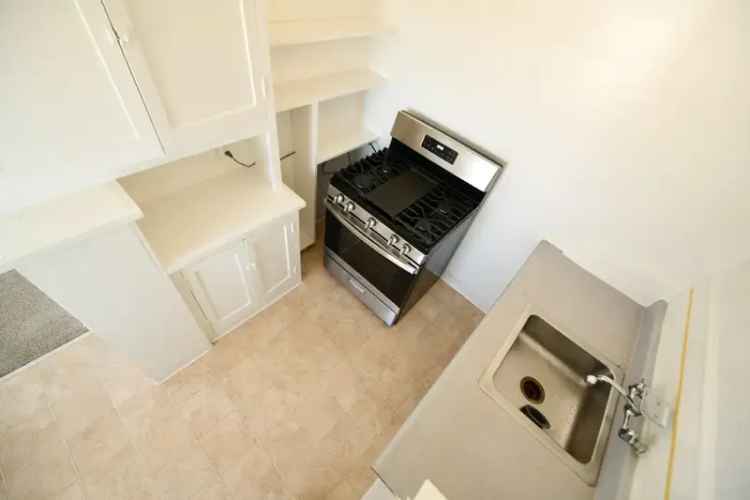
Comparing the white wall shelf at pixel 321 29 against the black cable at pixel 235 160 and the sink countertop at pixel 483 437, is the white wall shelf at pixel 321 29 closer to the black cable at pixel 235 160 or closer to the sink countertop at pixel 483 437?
the black cable at pixel 235 160

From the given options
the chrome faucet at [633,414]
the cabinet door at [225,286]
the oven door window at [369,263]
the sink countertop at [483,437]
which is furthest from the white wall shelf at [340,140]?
the chrome faucet at [633,414]

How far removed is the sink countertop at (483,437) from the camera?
832mm

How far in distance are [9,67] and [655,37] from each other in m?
1.76

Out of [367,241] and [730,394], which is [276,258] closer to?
[367,241]

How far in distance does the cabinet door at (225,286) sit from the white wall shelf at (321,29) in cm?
87

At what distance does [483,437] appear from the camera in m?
0.91

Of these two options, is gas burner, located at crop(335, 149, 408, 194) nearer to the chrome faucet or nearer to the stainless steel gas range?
the stainless steel gas range

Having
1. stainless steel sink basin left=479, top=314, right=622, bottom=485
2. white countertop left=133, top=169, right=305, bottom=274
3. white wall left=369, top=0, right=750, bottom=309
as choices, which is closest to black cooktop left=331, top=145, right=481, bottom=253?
white wall left=369, top=0, right=750, bottom=309

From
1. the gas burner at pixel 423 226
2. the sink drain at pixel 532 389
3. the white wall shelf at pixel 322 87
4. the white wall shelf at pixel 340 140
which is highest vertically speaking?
the white wall shelf at pixel 322 87

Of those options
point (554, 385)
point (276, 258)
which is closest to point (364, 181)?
point (276, 258)

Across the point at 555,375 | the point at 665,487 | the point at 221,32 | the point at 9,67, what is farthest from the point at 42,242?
the point at 555,375

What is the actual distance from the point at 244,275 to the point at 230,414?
2.37 ft

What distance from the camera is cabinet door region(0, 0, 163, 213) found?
26.3 inches

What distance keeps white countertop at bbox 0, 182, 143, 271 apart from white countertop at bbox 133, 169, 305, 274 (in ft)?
1.01
